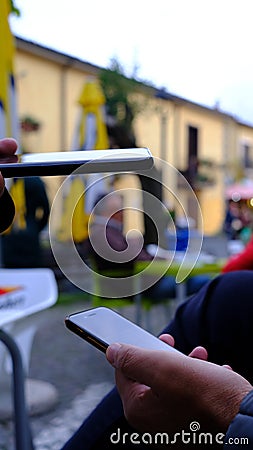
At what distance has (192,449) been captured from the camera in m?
0.68

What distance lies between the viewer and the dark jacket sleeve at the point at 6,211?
2.20 ft

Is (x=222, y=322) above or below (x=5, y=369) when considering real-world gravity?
above

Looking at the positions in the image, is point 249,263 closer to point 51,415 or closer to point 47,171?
point 47,171

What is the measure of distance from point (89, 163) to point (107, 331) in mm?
233

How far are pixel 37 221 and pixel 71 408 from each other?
179 centimetres

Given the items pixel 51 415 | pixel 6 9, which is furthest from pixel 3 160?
pixel 51 415

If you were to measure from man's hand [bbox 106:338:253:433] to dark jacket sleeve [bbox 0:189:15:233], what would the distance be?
19cm

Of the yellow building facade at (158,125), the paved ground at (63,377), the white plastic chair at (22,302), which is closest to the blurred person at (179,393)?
the white plastic chair at (22,302)

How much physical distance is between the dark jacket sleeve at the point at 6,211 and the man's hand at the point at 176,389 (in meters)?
0.19

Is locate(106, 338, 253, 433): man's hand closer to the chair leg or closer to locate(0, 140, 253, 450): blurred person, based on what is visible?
locate(0, 140, 253, 450): blurred person

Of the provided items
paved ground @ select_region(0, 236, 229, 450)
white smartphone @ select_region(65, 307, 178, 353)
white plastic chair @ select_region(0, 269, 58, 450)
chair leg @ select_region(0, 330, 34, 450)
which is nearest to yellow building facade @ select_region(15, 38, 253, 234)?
paved ground @ select_region(0, 236, 229, 450)

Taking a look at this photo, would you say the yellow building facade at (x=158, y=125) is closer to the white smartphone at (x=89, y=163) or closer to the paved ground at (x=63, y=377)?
the paved ground at (x=63, y=377)

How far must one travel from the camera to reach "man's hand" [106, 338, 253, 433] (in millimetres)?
578

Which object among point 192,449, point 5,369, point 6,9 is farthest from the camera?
point 5,369
